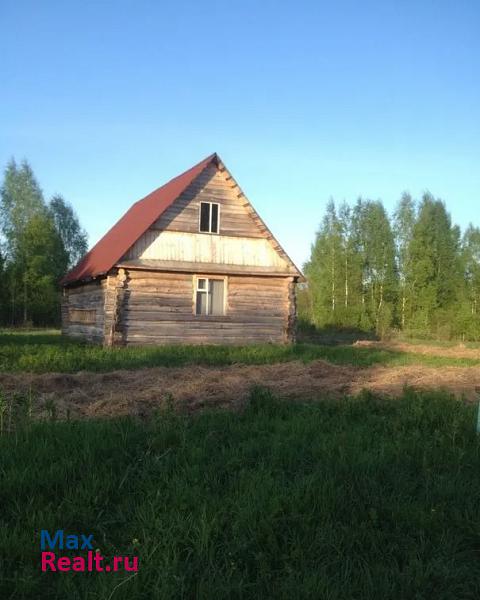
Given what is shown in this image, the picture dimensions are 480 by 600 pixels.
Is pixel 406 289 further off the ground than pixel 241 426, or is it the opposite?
pixel 406 289

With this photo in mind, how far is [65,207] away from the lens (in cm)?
5569

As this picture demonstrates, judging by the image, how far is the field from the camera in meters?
2.82

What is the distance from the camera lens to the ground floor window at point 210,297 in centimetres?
1855

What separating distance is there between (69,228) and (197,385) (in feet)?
170

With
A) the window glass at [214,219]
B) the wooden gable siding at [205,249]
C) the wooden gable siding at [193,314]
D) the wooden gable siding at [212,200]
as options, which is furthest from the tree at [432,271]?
the window glass at [214,219]

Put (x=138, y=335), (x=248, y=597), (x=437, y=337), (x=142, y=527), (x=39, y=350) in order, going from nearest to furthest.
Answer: (x=248, y=597), (x=142, y=527), (x=39, y=350), (x=138, y=335), (x=437, y=337)

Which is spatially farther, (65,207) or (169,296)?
(65,207)

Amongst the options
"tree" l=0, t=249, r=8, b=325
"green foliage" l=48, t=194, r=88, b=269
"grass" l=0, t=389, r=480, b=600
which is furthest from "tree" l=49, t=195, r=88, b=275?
"grass" l=0, t=389, r=480, b=600

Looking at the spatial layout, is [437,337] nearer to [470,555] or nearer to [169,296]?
[169,296]

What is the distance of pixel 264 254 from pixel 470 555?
53.9ft

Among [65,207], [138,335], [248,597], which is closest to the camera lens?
[248,597]

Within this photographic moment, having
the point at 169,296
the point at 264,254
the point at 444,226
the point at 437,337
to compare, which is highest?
the point at 444,226

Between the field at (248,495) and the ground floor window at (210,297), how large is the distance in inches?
467

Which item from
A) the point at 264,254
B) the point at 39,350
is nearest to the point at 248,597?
the point at 39,350
